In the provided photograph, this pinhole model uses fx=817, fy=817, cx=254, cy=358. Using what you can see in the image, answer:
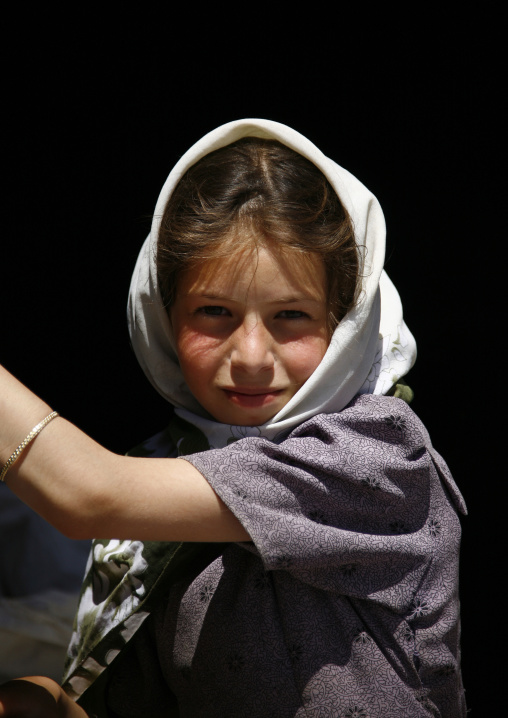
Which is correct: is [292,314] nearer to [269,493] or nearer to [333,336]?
[333,336]

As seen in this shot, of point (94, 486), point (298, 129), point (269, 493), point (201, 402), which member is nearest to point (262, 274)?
point (201, 402)

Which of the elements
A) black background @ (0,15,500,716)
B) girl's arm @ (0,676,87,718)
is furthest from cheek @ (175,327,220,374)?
black background @ (0,15,500,716)

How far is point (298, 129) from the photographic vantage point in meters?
2.58

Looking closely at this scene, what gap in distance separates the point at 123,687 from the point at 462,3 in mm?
2038

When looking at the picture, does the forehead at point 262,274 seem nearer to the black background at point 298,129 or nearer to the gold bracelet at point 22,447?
the gold bracelet at point 22,447

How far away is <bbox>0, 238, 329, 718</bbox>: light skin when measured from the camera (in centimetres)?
128

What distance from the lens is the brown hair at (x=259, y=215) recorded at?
160 cm

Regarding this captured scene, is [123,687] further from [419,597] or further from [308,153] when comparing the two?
[308,153]

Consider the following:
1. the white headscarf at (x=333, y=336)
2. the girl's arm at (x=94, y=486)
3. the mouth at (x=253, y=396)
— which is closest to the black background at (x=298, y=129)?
the white headscarf at (x=333, y=336)

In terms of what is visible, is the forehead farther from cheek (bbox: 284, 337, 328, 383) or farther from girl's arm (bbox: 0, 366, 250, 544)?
girl's arm (bbox: 0, 366, 250, 544)

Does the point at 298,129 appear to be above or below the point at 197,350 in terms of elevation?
above

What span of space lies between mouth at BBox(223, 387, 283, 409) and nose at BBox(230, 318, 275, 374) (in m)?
0.05

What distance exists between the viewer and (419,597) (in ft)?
5.09

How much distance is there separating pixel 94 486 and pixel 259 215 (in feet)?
2.08
